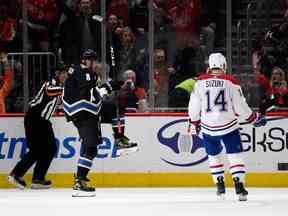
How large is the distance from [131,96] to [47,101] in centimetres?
156

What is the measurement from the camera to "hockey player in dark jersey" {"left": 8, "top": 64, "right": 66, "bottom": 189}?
11.9 m

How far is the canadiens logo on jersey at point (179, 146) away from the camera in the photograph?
12070 mm

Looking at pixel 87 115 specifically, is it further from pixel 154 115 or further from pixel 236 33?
pixel 236 33

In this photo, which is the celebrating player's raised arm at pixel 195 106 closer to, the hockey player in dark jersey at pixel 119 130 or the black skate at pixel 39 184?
the hockey player in dark jersey at pixel 119 130

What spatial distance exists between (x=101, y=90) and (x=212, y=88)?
140cm

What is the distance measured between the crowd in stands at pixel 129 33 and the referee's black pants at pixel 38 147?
2.20m

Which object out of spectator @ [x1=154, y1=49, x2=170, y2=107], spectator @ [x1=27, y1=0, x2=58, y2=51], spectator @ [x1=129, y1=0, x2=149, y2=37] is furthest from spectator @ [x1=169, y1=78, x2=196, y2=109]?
spectator @ [x1=27, y1=0, x2=58, y2=51]

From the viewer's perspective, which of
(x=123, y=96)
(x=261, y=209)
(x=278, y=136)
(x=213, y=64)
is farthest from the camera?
(x=123, y=96)

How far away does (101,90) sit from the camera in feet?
35.9

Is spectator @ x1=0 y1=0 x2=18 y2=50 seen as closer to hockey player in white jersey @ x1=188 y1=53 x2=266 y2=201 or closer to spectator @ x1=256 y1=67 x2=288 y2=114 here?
spectator @ x1=256 y1=67 x2=288 y2=114

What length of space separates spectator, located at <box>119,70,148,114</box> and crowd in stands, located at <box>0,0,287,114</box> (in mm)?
91

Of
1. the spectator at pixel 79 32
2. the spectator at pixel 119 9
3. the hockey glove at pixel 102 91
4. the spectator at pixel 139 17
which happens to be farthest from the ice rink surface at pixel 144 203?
the spectator at pixel 119 9

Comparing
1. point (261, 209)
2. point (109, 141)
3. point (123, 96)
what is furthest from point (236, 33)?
point (261, 209)

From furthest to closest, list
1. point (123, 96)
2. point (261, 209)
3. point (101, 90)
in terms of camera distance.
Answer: point (123, 96) → point (101, 90) → point (261, 209)
